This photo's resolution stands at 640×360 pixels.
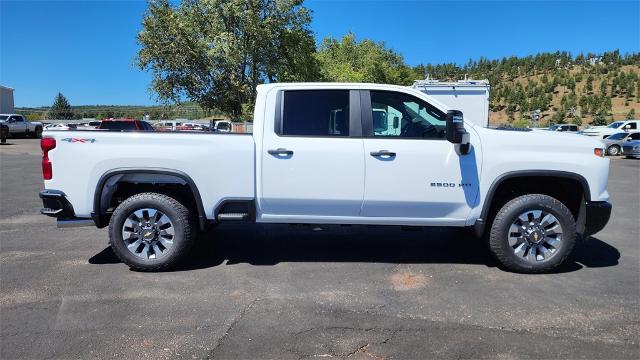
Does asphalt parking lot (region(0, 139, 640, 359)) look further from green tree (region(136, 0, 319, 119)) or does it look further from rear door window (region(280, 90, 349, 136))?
green tree (region(136, 0, 319, 119))

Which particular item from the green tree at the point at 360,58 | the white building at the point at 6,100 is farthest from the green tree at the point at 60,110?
the green tree at the point at 360,58

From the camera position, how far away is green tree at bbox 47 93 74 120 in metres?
60.3

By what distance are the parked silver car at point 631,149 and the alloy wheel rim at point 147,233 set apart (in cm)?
2736

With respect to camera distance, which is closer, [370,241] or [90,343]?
[90,343]

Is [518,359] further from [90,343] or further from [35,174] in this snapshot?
[35,174]

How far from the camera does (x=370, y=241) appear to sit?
262 inches

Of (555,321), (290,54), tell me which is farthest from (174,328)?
(290,54)

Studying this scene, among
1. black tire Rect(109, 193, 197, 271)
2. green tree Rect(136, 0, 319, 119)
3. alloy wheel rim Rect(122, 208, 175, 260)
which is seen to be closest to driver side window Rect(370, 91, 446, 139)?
black tire Rect(109, 193, 197, 271)

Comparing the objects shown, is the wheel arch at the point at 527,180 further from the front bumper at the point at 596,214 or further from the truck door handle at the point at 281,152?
the truck door handle at the point at 281,152

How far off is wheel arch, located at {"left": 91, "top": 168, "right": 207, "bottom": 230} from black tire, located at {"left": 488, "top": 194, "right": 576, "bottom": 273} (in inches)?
125

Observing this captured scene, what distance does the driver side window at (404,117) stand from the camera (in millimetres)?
5215

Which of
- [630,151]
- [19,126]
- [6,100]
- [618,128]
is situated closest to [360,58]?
[618,128]

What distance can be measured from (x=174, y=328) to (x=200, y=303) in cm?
53

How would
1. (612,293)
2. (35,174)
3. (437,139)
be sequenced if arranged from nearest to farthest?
(612,293)
(437,139)
(35,174)
